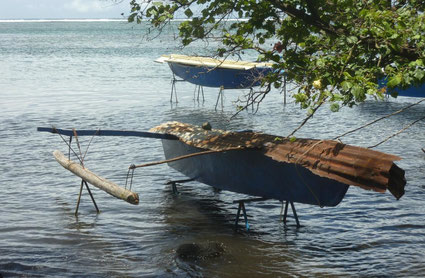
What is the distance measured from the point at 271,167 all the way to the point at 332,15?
2936 millimetres

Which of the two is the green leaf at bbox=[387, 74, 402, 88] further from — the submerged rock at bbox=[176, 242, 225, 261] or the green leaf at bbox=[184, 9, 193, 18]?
the submerged rock at bbox=[176, 242, 225, 261]

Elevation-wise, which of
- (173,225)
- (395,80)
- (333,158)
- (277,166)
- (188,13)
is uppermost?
(188,13)

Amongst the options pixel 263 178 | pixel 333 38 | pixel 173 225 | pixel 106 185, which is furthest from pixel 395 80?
pixel 173 225

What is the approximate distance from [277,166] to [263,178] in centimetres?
46

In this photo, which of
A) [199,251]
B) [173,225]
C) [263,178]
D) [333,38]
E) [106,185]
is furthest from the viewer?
[173,225]

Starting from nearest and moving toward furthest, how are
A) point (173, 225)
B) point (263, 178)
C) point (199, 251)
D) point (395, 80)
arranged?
point (395, 80), point (199, 251), point (263, 178), point (173, 225)

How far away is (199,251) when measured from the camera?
10414 mm

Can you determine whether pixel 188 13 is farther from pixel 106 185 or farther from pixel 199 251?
pixel 199 251

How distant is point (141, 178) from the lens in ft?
51.9

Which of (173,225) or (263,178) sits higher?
(263,178)

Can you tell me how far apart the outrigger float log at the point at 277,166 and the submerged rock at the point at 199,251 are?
950 millimetres

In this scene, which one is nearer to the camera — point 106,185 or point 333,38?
point 333,38

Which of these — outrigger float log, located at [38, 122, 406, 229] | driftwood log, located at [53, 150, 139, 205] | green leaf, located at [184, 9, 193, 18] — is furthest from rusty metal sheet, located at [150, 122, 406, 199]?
green leaf, located at [184, 9, 193, 18]

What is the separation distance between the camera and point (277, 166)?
10469 mm
